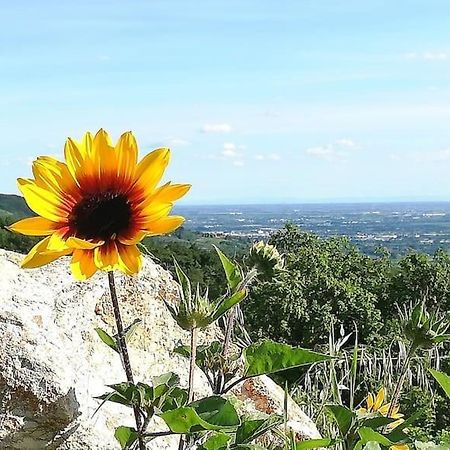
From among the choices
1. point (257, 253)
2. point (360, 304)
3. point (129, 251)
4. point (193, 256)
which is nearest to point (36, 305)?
point (257, 253)

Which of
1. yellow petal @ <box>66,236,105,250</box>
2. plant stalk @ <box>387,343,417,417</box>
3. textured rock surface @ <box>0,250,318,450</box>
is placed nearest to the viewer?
yellow petal @ <box>66,236,105,250</box>

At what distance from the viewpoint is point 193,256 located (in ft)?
40.4

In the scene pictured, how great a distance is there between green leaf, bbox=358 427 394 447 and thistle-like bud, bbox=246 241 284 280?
1.03ft

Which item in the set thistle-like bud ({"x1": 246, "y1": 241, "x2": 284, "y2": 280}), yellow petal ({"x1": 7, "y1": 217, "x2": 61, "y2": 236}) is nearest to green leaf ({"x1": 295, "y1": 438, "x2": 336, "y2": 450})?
thistle-like bud ({"x1": 246, "y1": 241, "x2": 284, "y2": 280})

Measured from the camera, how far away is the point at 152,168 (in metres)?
1.17

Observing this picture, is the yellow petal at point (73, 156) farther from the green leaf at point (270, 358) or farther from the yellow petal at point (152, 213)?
the green leaf at point (270, 358)

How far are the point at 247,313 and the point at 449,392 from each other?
11546mm

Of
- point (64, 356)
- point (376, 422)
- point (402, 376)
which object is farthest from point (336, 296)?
Result: point (376, 422)

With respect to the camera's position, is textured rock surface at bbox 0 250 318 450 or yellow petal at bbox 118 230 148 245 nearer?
yellow petal at bbox 118 230 148 245

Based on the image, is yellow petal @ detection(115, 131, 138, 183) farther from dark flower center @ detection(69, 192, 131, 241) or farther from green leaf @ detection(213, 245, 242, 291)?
green leaf @ detection(213, 245, 242, 291)

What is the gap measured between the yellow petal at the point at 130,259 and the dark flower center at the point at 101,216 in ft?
0.12

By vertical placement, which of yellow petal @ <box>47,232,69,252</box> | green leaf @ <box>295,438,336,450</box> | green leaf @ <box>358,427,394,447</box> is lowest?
green leaf @ <box>295,438,336,450</box>

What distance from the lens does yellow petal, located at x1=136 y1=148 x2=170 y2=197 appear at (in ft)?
3.85

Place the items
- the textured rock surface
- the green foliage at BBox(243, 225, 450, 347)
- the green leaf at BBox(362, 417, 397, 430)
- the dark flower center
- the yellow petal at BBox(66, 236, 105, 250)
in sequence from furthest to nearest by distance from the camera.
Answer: the green foliage at BBox(243, 225, 450, 347) < the textured rock surface < the green leaf at BBox(362, 417, 397, 430) < the dark flower center < the yellow petal at BBox(66, 236, 105, 250)
